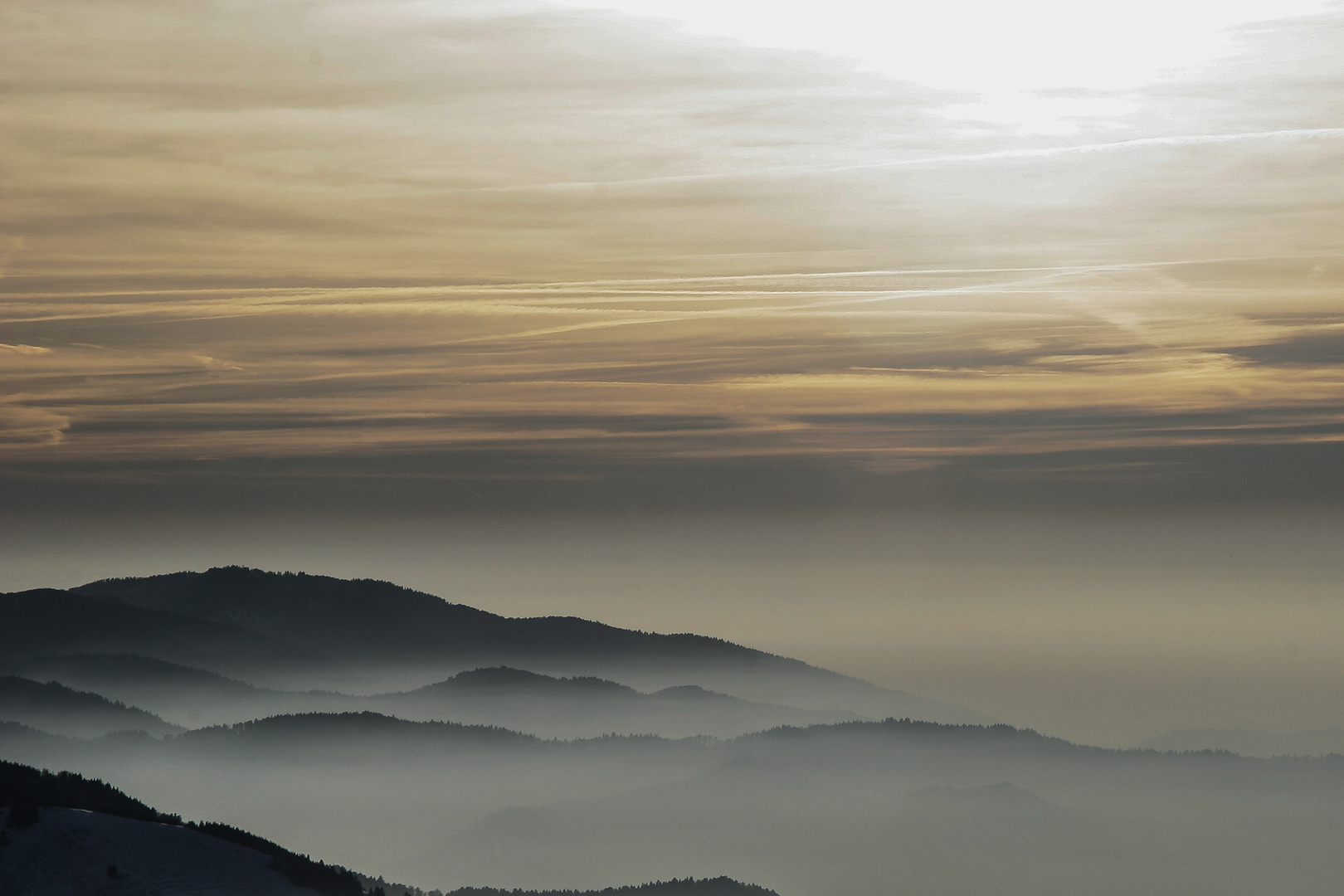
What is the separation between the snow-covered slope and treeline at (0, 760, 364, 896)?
63.9 inches

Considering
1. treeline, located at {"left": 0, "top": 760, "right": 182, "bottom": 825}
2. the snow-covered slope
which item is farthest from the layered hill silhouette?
treeline, located at {"left": 0, "top": 760, "right": 182, "bottom": 825}

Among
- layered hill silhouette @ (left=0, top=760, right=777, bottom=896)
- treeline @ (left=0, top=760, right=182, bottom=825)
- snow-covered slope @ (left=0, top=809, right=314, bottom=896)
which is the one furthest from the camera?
treeline @ (left=0, top=760, right=182, bottom=825)

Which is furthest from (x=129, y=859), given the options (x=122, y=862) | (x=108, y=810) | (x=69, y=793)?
(x=69, y=793)

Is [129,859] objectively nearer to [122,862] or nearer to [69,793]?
[122,862]

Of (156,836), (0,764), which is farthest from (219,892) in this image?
(0,764)

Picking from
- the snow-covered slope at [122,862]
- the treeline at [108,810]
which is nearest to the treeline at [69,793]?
the treeline at [108,810]

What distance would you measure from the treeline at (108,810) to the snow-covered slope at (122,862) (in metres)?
1.62

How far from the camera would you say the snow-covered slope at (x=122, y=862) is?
10238cm

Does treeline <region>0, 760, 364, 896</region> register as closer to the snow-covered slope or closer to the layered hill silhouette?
the layered hill silhouette

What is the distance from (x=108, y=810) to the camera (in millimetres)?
126750

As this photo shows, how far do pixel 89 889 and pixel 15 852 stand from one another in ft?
25.0

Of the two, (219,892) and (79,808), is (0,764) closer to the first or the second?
(79,808)

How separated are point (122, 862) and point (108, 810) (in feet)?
75.5

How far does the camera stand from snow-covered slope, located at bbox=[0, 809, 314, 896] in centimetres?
10238
